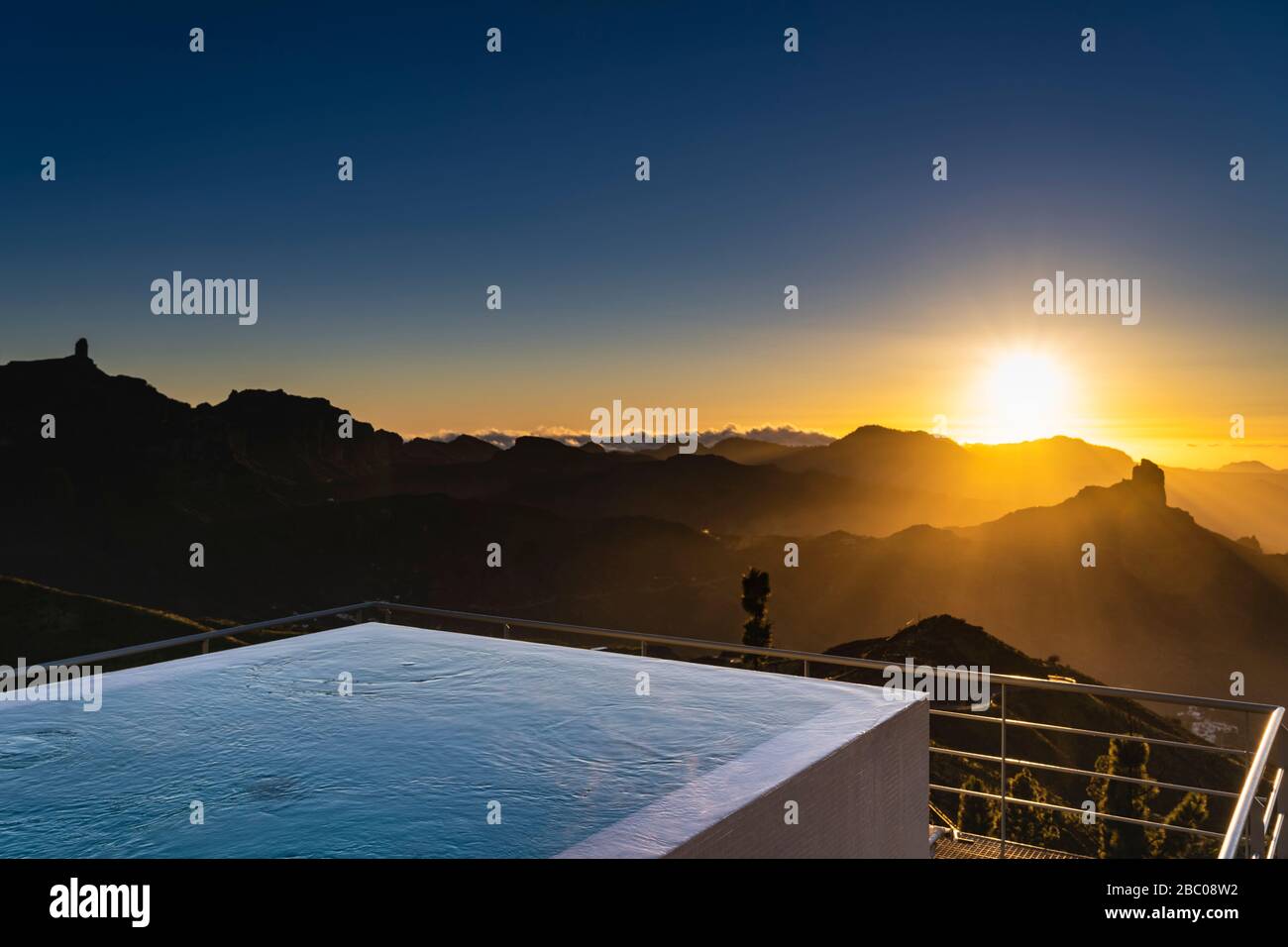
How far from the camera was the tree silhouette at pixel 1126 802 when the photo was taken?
2783 cm

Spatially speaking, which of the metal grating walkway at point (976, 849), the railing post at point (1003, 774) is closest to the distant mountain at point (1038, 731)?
the metal grating walkway at point (976, 849)

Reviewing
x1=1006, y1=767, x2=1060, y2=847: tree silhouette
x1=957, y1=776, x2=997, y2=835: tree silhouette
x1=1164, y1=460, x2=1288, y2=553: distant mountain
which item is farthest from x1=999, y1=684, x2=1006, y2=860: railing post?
x1=1164, y1=460, x2=1288, y2=553: distant mountain

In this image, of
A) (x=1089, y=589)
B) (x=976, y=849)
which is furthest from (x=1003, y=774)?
(x=1089, y=589)

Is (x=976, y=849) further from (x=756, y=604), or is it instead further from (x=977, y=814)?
(x=977, y=814)

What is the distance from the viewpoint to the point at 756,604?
1321 inches

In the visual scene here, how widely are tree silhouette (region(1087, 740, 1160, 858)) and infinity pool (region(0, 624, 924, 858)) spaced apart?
26.4m

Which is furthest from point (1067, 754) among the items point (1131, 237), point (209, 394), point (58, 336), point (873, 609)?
point (58, 336)

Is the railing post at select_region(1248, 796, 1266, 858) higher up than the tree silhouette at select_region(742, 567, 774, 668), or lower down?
higher up

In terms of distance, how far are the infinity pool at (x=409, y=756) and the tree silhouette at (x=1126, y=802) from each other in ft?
86.6

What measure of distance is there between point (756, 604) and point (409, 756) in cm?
3081

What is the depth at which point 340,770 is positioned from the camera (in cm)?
320

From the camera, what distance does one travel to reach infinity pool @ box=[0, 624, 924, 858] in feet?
8.53

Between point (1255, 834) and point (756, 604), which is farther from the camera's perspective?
point (756, 604)

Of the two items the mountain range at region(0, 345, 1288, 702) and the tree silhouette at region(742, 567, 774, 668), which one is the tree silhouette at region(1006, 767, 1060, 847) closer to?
the tree silhouette at region(742, 567, 774, 668)
